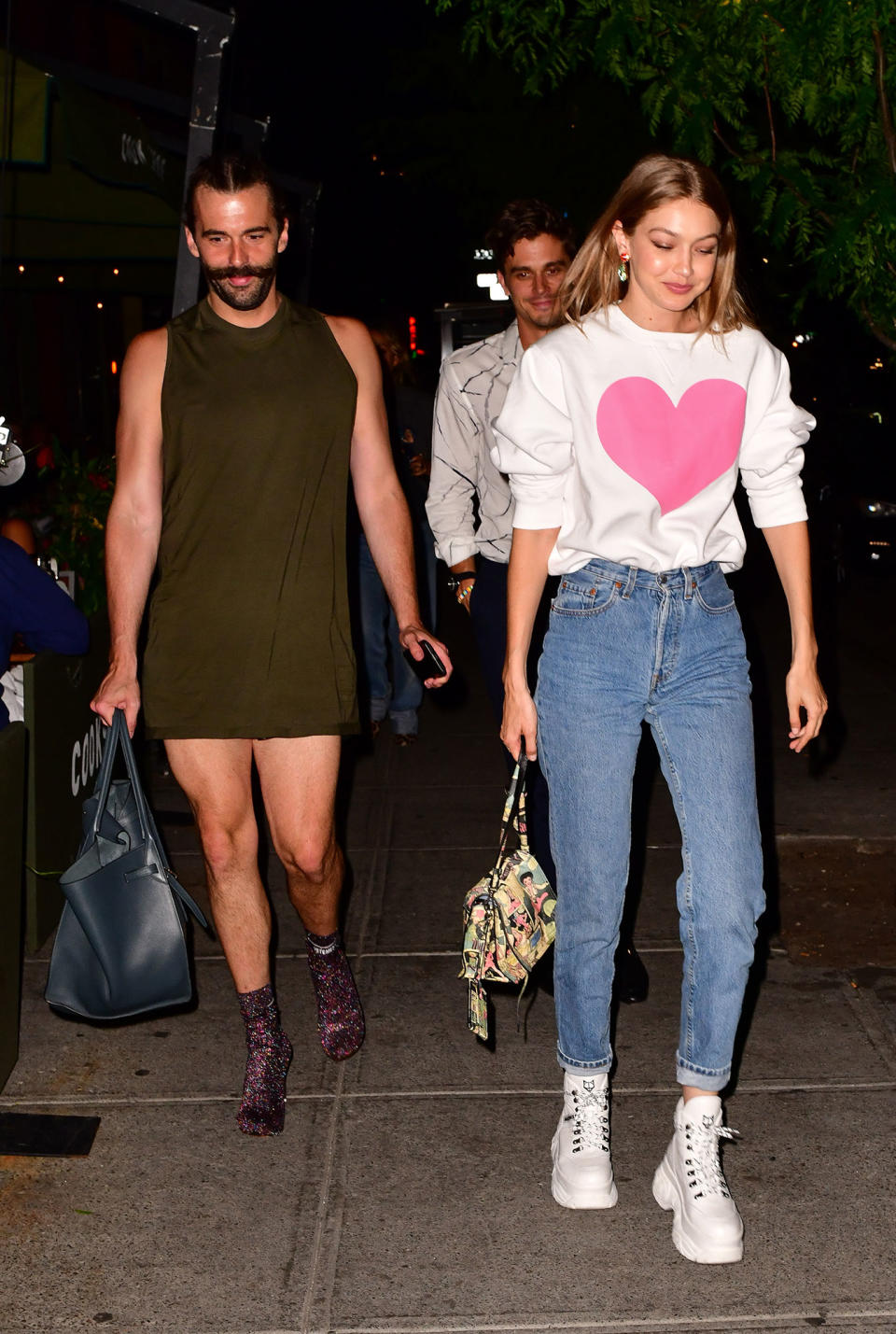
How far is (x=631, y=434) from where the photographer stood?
10.4ft

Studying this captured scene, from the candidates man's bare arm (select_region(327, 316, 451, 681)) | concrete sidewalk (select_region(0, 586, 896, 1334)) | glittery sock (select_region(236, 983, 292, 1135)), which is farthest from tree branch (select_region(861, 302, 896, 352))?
glittery sock (select_region(236, 983, 292, 1135))

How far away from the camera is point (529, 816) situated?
4637mm

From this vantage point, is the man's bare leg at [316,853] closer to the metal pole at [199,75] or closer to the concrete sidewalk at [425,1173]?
the concrete sidewalk at [425,1173]

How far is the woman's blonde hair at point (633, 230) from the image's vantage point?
3141 millimetres

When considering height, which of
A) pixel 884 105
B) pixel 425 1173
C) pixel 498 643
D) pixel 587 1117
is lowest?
pixel 425 1173

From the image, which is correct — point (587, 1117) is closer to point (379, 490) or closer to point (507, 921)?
point (507, 921)

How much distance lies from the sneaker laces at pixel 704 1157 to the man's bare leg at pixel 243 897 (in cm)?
108

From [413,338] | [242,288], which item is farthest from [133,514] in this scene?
[413,338]

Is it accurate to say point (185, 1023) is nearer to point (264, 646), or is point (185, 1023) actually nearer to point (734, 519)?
point (264, 646)

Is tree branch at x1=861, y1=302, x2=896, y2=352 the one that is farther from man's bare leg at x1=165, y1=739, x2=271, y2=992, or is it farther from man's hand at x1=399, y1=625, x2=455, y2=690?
man's bare leg at x1=165, y1=739, x2=271, y2=992

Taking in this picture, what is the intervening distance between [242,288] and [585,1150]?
2.09 metres

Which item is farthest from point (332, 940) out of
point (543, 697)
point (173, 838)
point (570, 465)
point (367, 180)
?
point (367, 180)

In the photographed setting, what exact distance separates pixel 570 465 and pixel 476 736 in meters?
5.34

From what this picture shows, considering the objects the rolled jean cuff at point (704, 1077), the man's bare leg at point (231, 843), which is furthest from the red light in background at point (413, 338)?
the rolled jean cuff at point (704, 1077)
